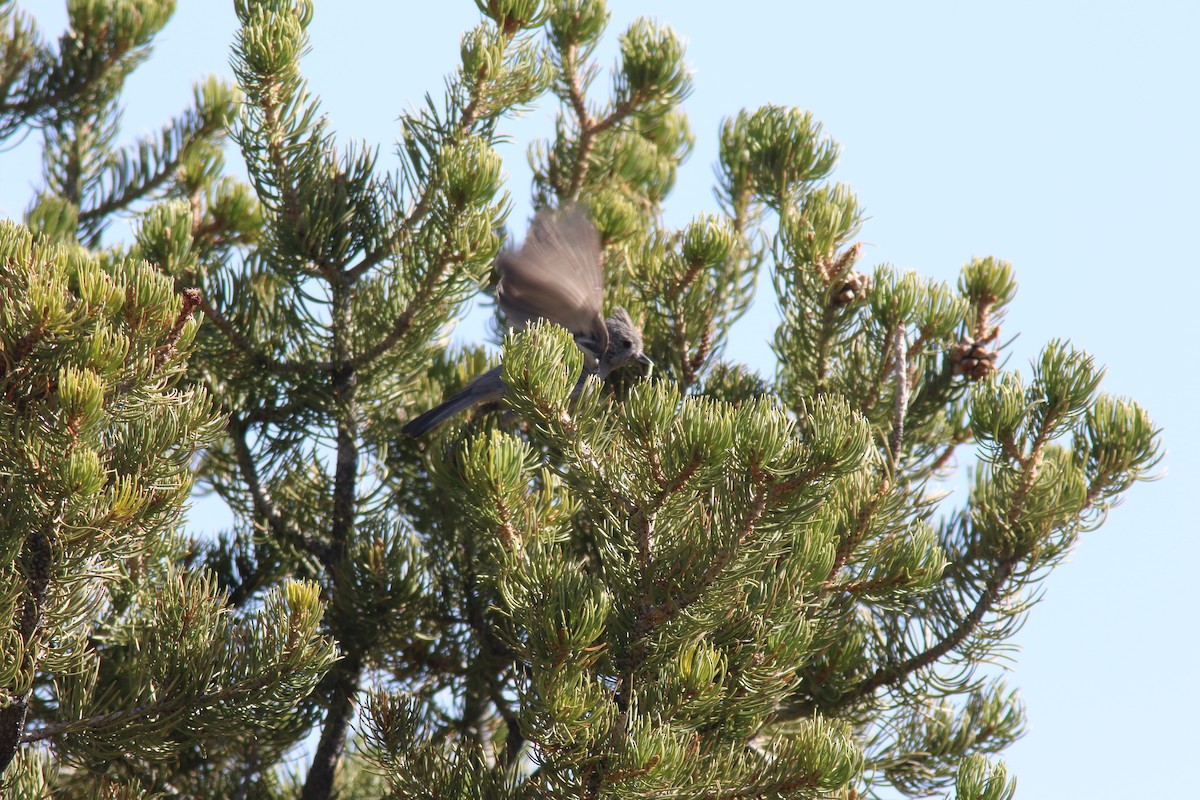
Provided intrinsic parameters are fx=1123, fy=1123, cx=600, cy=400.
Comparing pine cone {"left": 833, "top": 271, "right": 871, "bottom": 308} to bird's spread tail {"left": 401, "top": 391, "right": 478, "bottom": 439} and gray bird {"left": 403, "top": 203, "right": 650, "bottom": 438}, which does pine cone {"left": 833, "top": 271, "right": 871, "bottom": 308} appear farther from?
bird's spread tail {"left": 401, "top": 391, "right": 478, "bottom": 439}

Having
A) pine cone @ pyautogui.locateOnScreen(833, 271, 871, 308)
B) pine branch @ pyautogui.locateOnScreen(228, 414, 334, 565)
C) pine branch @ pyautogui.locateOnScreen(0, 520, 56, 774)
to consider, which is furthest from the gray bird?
pine branch @ pyautogui.locateOnScreen(0, 520, 56, 774)

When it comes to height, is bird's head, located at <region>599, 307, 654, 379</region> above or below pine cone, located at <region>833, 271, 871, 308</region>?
below

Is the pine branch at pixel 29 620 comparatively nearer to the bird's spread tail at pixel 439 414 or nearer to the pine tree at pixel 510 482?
the pine tree at pixel 510 482

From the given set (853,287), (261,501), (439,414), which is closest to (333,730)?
(261,501)

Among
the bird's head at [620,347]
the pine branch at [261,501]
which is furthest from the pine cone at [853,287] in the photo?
the pine branch at [261,501]

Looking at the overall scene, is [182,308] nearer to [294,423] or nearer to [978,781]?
[294,423]

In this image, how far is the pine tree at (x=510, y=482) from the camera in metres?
2.28

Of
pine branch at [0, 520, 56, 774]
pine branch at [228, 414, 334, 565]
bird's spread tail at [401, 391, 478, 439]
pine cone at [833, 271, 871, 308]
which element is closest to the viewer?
pine branch at [0, 520, 56, 774]

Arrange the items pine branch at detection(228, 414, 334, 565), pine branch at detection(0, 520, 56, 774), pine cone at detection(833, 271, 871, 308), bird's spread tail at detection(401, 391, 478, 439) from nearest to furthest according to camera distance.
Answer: pine branch at detection(0, 520, 56, 774)
pine cone at detection(833, 271, 871, 308)
bird's spread tail at detection(401, 391, 478, 439)
pine branch at detection(228, 414, 334, 565)

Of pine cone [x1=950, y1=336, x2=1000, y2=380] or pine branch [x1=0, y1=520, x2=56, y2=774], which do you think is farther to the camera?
pine cone [x1=950, y1=336, x2=1000, y2=380]

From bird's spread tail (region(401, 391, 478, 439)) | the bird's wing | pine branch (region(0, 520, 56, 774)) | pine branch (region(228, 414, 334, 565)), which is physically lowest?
pine branch (region(0, 520, 56, 774))

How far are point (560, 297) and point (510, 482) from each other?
1.00 metres

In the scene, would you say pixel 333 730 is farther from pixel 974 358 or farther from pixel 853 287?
pixel 974 358

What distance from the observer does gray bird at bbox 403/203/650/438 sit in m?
3.22
